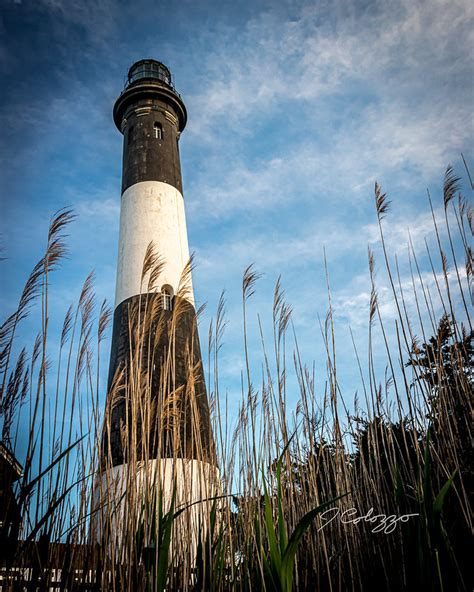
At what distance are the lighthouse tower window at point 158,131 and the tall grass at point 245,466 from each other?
6975 millimetres

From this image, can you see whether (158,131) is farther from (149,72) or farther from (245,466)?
(245,466)

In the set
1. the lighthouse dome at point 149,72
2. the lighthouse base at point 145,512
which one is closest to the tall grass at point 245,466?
the lighthouse base at point 145,512

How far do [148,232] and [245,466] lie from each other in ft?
19.2

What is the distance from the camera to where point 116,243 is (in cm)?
819

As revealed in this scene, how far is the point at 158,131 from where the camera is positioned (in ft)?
28.5

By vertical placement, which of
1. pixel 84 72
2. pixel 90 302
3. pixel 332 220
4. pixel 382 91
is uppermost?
pixel 84 72

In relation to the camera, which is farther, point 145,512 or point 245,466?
point 245,466

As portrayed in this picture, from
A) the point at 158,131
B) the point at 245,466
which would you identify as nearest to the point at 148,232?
the point at 158,131

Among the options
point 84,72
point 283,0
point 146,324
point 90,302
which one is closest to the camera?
point 146,324

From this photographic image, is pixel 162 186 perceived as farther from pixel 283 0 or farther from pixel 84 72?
pixel 283 0

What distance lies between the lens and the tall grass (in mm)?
1567

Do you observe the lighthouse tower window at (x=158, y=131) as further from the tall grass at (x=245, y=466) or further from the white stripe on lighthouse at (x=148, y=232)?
the tall grass at (x=245, y=466)

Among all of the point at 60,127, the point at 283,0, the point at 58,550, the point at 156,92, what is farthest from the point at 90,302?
the point at 156,92

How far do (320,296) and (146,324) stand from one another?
90 centimetres
